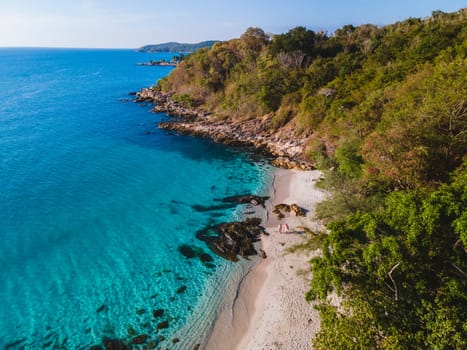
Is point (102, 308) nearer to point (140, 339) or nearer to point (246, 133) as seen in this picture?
point (140, 339)

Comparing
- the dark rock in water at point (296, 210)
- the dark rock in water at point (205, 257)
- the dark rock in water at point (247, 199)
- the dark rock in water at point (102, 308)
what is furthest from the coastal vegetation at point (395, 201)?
the dark rock in water at point (102, 308)

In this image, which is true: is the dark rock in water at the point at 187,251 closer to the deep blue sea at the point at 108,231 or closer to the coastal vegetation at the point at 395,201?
the deep blue sea at the point at 108,231

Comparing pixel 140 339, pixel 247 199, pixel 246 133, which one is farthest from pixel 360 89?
pixel 140 339

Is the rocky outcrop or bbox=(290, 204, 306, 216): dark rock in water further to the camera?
the rocky outcrop

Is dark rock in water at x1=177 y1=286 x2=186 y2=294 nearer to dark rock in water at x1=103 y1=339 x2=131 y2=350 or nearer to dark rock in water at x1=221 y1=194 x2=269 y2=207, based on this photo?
dark rock in water at x1=103 y1=339 x2=131 y2=350

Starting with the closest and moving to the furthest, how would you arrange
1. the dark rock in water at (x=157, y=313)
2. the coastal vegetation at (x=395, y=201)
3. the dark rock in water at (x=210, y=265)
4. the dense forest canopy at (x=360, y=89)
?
the coastal vegetation at (x=395, y=201) < the dark rock in water at (x=157, y=313) < the dense forest canopy at (x=360, y=89) < the dark rock in water at (x=210, y=265)

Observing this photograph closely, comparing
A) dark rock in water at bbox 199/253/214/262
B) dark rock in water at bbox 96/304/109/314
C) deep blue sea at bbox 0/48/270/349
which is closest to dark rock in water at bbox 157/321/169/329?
deep blue sea at bbox 0/48/270/349

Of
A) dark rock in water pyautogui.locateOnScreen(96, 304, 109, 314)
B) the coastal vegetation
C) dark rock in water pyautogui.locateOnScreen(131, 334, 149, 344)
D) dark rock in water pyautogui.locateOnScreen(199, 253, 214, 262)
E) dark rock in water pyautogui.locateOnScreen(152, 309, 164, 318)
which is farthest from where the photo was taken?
dark rock in water pyautogui.locateOnScreen(199, 253, 214, 262)

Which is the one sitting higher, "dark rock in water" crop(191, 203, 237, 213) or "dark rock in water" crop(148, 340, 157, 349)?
"dark rock in water" crop(191, 203, 237, 213)
